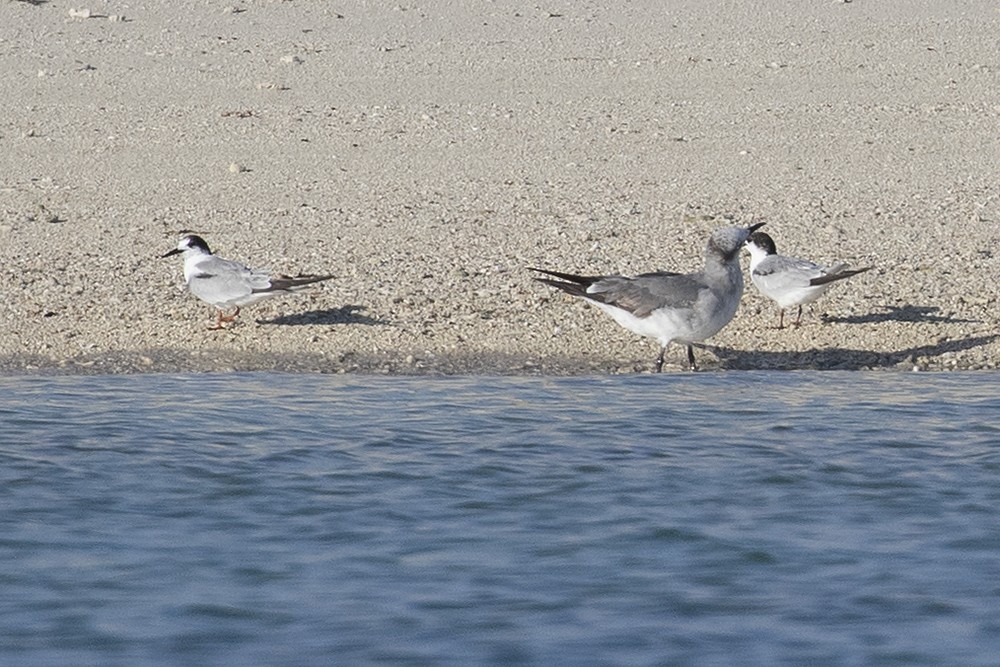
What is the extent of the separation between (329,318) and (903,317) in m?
3.66

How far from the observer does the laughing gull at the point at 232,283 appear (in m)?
11.4

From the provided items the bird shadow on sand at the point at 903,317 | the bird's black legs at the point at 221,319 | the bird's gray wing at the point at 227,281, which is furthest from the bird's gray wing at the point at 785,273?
the bird's black legs at the point at 221,319

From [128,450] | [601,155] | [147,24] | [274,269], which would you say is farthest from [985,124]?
[128,450]

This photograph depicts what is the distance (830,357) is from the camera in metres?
11.4

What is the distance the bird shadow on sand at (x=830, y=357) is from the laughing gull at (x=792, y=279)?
1.21 feet

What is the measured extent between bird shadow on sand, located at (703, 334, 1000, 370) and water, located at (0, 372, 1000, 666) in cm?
28

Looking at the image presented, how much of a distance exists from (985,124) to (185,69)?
7.79 m

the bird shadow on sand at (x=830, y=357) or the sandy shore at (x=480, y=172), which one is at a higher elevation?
the sandy shore at (x=480, y=172)

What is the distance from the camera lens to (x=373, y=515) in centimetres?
809

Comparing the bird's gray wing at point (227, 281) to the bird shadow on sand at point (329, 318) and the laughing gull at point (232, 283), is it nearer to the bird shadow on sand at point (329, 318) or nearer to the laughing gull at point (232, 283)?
the laughing gull at point (232, 283)

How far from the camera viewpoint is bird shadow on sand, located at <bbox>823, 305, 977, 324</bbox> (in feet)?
39.2

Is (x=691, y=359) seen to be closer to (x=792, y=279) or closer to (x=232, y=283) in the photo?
(x=792, y=279)

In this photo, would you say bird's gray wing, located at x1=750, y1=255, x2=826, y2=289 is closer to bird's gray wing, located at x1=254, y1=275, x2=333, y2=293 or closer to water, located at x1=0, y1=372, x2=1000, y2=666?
water, located at x1=0, y1=372, x2=1000, y2=666

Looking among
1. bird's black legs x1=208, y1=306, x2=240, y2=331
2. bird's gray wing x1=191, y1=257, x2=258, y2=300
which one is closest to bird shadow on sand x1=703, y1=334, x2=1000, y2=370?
bird's gray wing x1=191, y1=257, x2=258, y2=300
